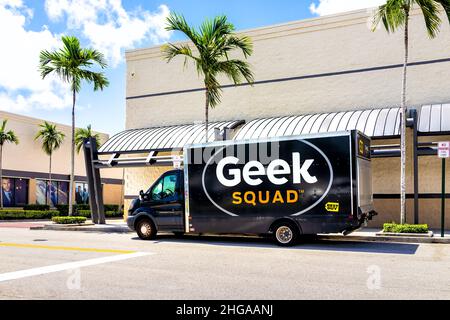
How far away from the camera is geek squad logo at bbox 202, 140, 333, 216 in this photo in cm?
1211

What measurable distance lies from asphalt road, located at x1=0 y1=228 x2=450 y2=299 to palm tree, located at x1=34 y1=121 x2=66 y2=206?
28549mm

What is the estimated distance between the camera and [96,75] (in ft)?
71.5

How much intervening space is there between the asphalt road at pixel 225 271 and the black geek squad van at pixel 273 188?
0.75 metres

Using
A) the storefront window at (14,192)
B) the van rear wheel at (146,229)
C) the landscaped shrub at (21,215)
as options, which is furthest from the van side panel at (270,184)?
the storefront window at (14,192)

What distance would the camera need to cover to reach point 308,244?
13.1m

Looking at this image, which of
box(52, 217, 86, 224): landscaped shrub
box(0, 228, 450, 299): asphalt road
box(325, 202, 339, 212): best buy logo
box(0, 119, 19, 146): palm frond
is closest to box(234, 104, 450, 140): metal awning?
box(0, 228, 450, 299): asphalt road

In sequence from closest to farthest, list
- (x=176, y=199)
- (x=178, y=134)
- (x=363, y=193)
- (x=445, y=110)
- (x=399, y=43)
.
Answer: (x=363, y=193) → (x=176, y=199) → (x=445, y=110) → (x=399, y=43) → (x=178, y=134)

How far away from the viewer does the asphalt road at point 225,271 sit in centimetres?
677

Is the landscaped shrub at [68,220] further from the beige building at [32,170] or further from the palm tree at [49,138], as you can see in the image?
the palm tree at [49,138]

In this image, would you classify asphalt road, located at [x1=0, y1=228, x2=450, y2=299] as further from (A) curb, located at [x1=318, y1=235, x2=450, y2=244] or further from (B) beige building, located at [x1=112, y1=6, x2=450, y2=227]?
(B) beige building, located at [x1=112, y1=6, x2=450, y2=227]

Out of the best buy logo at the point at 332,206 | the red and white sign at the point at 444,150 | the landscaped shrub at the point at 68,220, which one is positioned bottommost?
the landscaped shrub at the point at 68,220

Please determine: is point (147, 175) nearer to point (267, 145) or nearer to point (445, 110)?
point (267, 145)

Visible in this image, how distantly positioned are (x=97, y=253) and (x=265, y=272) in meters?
4.91
